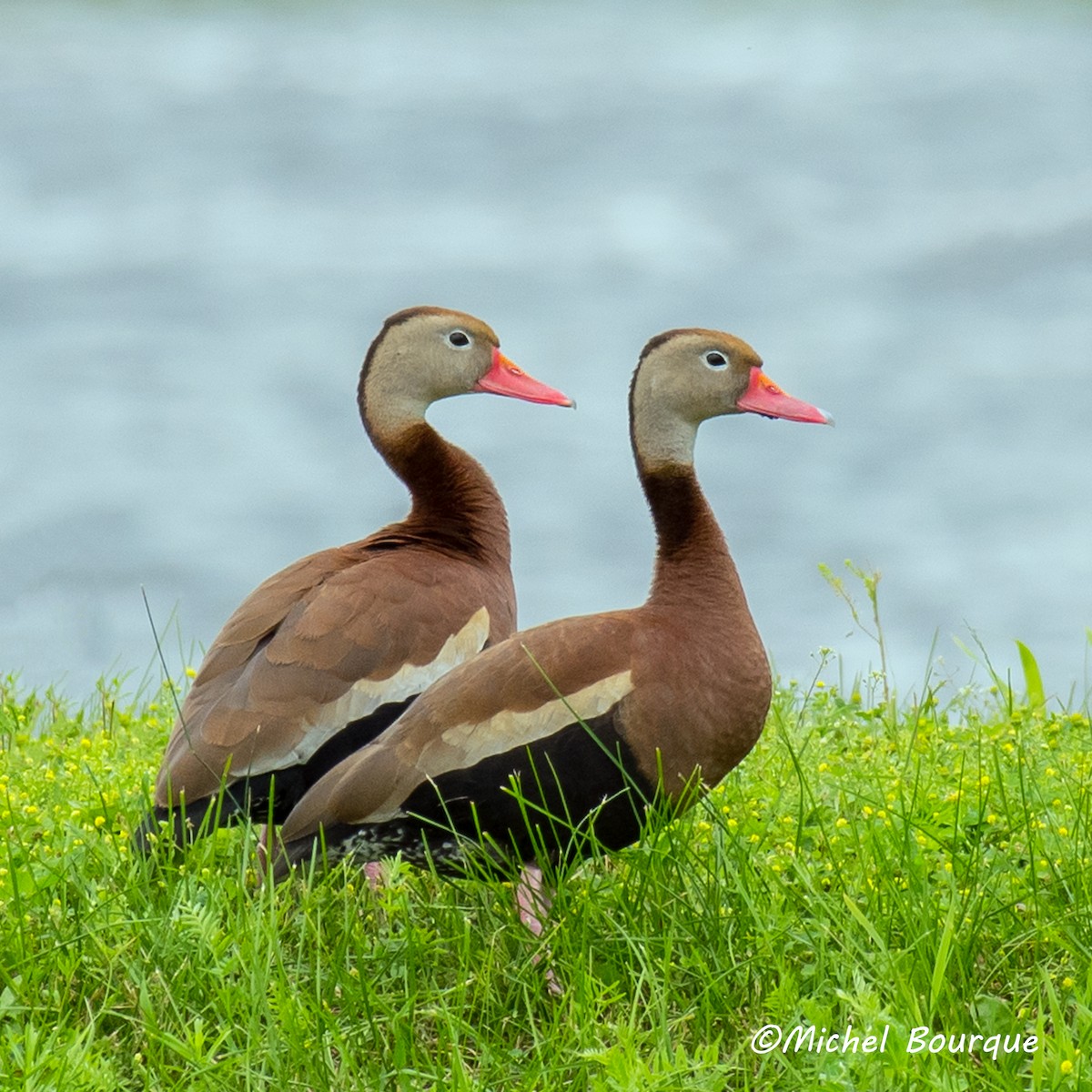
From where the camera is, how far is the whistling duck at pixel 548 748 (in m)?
3.86

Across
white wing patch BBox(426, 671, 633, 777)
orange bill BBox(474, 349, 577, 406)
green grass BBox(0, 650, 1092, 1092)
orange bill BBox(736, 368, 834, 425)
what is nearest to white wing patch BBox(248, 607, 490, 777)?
green grass BBox(0, 650, 1092, 1092)

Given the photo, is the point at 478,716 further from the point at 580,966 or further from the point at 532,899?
the point at 580,966

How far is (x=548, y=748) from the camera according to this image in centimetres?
386

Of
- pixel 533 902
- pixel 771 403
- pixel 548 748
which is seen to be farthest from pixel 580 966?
pixel 771 403

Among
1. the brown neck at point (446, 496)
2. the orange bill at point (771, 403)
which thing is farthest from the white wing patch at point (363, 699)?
the orange bill at point (771, 403)

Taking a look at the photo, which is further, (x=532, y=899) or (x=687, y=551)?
(x=687, y=551)

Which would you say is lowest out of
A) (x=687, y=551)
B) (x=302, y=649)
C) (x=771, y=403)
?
(x=302, y=649)

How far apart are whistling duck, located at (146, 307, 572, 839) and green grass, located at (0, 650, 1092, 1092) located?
9.4 inches

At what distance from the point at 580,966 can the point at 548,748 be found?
534mm

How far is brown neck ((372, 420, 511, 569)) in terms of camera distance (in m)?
5.25

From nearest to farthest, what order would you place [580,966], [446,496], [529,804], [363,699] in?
[580,966] < [529,804] < [363,699] < [446,496]

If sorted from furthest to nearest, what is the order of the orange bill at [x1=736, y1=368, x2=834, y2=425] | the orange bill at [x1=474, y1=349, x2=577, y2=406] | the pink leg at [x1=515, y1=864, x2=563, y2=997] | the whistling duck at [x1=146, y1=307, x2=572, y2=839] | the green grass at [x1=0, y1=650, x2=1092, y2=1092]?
the orange bill at [x1=474, y1=349, x2=577, y2=406] → the orange bill at [x1=736, y1=368, x2=834, y2=425] → the whistling duck at [x1=146, y1=307, x2=572, y2=839] → the pink leg at [x1=515, y1=864, x2=563, y2=997] → the green grass at [x1=0, y1=650, x2=1092, y2=1092]

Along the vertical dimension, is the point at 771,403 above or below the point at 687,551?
above

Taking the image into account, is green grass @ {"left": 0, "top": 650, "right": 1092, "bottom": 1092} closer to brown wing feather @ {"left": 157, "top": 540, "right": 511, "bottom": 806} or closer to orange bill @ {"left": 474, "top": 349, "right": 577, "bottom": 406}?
brown wing feather @ {"left": 157, "top": 540, "right": 511, "bottom": 806}
